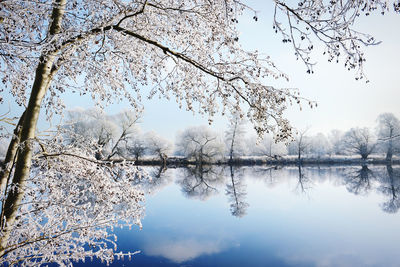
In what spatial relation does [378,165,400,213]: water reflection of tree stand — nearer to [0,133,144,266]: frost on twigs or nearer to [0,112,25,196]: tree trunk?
[0,133,144,266]: frost on twigs

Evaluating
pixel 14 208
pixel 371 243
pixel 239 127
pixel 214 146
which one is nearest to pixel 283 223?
pixel 371 243

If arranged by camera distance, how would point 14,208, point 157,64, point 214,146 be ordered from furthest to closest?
point 214,146 → point 157,64 → point 14,208

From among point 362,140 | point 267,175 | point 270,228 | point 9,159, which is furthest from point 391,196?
point 362,140

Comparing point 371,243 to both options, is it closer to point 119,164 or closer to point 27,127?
point 119,164

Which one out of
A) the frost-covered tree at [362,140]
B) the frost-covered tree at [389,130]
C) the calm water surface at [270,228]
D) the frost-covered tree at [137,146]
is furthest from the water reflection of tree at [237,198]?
the frost-covered tree at [389,130]

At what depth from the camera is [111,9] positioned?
3426mm

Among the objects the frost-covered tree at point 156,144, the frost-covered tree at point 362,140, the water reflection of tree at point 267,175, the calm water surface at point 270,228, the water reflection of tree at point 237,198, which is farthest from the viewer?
the frost-covered tree at point 156,144

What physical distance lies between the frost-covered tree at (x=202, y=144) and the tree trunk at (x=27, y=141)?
42185 millimetres

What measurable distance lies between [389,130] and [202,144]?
38722 mm

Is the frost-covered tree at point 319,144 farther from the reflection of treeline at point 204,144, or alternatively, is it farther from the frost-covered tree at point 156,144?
the frost-covered tree at point 156,144

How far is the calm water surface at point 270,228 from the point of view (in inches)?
329

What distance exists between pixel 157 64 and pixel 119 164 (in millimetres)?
1898

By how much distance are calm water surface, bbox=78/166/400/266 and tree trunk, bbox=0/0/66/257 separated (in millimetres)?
1767

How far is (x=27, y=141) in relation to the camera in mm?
2975
